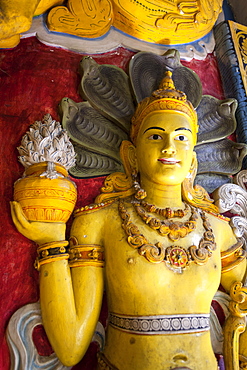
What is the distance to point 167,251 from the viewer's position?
6.72 feet

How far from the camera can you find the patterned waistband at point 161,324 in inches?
75.2

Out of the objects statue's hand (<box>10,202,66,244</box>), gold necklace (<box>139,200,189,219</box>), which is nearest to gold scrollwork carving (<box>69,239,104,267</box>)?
statue's hand (<box>10,202,66,244</box>)

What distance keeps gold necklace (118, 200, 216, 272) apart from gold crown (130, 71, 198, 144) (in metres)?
0.69

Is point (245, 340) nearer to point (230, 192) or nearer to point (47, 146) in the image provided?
point (230, 192)

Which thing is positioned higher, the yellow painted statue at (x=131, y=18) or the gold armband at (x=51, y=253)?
the yellow painted statue at (x=131, y=18)

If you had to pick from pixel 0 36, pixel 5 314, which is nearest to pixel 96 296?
pixel 5 314

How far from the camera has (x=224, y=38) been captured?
10.6ft

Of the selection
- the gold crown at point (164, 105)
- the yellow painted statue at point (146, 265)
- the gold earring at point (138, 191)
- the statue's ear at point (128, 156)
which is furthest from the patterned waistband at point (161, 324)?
the gold crown at point (164, 105)

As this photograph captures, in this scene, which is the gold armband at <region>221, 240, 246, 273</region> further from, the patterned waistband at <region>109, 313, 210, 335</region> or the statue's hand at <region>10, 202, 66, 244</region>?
the statue's hand at <region>10, 202, 66, 244</region>

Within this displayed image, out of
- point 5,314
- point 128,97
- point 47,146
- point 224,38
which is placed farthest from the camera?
point 224,38

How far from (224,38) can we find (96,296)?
242 cm

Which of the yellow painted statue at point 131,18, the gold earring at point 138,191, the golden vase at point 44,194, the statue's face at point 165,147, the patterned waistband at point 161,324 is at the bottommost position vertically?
the patterned waistband at point 161,324

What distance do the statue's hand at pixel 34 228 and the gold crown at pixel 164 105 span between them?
0.85 metres

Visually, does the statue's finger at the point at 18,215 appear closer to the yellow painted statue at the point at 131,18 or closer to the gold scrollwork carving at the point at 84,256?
the gold scrollwork carving at the point at 84,256
